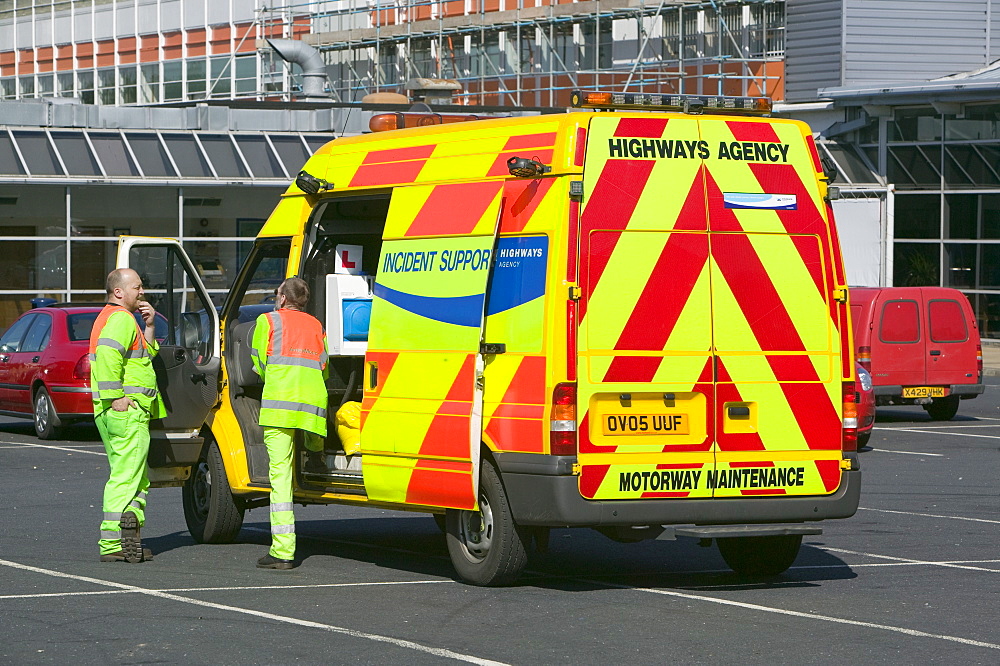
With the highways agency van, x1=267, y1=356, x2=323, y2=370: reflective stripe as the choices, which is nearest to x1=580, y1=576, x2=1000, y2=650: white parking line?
the highways agency van

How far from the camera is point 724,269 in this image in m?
8.83

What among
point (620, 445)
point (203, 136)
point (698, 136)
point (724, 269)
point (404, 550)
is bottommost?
point (404, 550)

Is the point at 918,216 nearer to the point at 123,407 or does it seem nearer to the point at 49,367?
the point at 49,367

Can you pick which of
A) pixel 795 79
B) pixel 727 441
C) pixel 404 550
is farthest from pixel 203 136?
pixel 727 441

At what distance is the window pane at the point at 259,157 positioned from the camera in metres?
32.7

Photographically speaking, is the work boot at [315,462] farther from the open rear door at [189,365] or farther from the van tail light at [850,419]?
the van tail light at [850,419]

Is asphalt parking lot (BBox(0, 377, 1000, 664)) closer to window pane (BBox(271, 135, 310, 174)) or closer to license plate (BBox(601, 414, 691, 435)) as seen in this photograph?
license plate (BBox(601, 414, 691, 435))

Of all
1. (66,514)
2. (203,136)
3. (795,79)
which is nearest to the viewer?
(66,514)

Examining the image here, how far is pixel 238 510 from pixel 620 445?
132 inches

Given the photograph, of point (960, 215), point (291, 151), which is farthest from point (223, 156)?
point (960, 215)

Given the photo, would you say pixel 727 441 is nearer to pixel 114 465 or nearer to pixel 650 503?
pixel 650 503

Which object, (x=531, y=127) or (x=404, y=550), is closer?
(x=531, y=127)

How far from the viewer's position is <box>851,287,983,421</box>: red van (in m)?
20.7

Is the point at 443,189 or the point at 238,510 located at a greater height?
the point at 443,189
